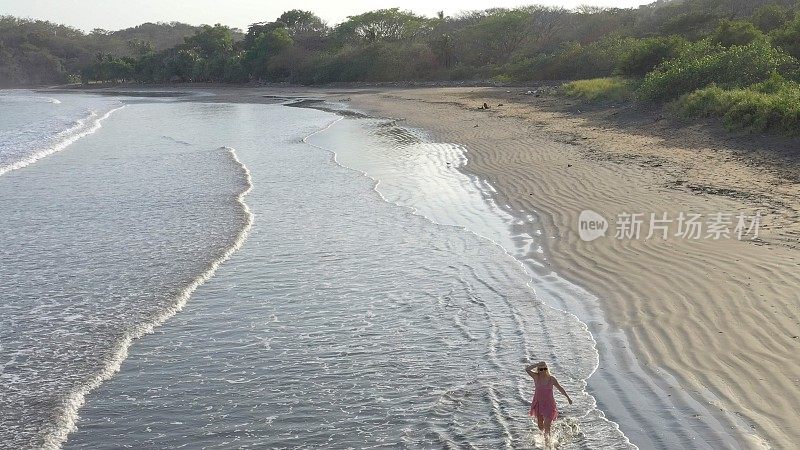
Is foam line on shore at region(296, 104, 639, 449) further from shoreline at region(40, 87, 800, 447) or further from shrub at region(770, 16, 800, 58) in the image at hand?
shrub at region(770, 16, 800, 58)

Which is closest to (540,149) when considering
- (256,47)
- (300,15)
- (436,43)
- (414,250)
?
(414,250)

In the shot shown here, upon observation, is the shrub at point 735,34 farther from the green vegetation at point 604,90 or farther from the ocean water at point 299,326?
the ocean water at point 299,326

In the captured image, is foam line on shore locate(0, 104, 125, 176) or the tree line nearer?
foam line on shore locate(0, 104, 125, 176)

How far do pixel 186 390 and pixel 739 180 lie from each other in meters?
10.8

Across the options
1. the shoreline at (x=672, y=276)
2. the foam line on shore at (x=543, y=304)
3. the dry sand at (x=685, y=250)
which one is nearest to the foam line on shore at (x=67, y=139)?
the foam line on shore at (x=543, y=304)

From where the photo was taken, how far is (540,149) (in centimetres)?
1956

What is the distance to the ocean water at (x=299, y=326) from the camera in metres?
6.27

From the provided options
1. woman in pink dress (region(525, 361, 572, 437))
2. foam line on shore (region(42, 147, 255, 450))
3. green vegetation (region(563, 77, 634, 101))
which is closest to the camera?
woman in pink dress (region(525, 361, 572, 437))

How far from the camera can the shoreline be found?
6492 millimetres

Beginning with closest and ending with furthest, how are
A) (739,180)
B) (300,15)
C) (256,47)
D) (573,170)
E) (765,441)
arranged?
(765,441) → (739,180) → (573,170) → (256,47) → (300,15)

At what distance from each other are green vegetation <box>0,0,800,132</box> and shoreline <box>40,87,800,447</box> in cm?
488

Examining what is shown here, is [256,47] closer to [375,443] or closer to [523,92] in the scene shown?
[523,92]

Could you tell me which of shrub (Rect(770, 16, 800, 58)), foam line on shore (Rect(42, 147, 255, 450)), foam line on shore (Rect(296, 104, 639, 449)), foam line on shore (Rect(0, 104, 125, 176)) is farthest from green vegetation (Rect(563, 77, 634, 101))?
foam line on shore (Rect(0, 104, 125, 176))

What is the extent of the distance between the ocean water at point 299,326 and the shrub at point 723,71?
10.5 metres
